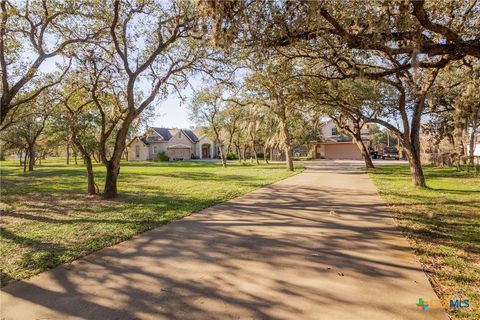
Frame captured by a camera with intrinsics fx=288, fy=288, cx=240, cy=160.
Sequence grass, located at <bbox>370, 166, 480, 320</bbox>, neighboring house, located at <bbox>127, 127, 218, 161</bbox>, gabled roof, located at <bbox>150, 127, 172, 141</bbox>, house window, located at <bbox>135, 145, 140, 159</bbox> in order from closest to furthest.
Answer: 1. grass, located at <bbox>370, 166, 480, 320</bbox>
2. neighboring house, located at <bbox>127, 127, 218, 161</bbox>
3. gabled roof, located at <bbox>150, 127, 172, 141</bbox>
4. house window, located at <bbox>135, 145, 140, 159</bbox>

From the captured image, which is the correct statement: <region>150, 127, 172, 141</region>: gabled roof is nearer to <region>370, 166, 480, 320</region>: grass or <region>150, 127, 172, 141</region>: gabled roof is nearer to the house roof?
the house roof

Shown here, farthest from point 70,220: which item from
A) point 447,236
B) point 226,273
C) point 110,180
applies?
point 447,236

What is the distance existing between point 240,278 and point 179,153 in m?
49.2

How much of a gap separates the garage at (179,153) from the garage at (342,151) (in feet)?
80.4

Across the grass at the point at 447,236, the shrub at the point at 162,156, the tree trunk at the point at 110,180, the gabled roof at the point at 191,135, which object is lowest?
the grass at the point at 447,236

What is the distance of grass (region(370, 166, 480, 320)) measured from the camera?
11.6ft

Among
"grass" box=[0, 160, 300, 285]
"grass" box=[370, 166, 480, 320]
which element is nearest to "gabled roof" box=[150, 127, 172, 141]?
"grass" box=[0, 160, 300, 285]

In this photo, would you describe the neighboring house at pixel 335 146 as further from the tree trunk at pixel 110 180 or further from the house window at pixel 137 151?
the tree trunk at pixel 110 180

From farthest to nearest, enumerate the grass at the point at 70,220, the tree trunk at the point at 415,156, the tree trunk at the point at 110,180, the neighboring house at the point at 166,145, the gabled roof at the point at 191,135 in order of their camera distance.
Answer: the gabled roof at the point at 191,135, the neighboring house at the point at 166,145, the tree trunk at the point at 415,156, the tree trunk at the point at 110,180, the grass at the point at 70,220

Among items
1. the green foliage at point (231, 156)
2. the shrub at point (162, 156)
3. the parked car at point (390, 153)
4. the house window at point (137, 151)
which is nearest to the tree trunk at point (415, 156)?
the parked car at point (390, 153)

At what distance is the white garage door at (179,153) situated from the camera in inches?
2003

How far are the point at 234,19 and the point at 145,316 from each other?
16.2ft

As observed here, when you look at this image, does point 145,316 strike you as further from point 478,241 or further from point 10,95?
point 10,95

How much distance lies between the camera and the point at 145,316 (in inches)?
121
